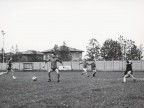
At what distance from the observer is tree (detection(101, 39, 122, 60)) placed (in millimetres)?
112375

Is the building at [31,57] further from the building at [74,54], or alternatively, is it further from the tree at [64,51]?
the tree at [64,51]

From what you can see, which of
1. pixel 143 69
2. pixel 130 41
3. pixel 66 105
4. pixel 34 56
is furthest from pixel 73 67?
pixel 66 105

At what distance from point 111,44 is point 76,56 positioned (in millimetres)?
19805

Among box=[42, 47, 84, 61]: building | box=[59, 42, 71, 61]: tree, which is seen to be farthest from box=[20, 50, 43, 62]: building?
box=[59, 42, 71, 61]: tree

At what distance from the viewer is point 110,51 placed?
375ft

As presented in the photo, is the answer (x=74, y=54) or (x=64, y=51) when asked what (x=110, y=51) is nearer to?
(x=74, y=54)

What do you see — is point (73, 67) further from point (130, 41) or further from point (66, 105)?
point (66, 105)

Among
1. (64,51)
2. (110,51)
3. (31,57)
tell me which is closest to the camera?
(64,51)

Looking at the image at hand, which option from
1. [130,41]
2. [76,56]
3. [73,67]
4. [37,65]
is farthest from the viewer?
[76,56]

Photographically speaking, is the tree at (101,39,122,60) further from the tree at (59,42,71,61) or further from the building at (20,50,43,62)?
the building at (20,50,43,62)

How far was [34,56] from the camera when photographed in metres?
115

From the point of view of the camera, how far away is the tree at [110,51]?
11238cm

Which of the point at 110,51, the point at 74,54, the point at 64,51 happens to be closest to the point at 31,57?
the point at 74,54

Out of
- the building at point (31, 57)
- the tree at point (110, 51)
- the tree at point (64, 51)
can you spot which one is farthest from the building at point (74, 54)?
the tree at point (64, 51)
